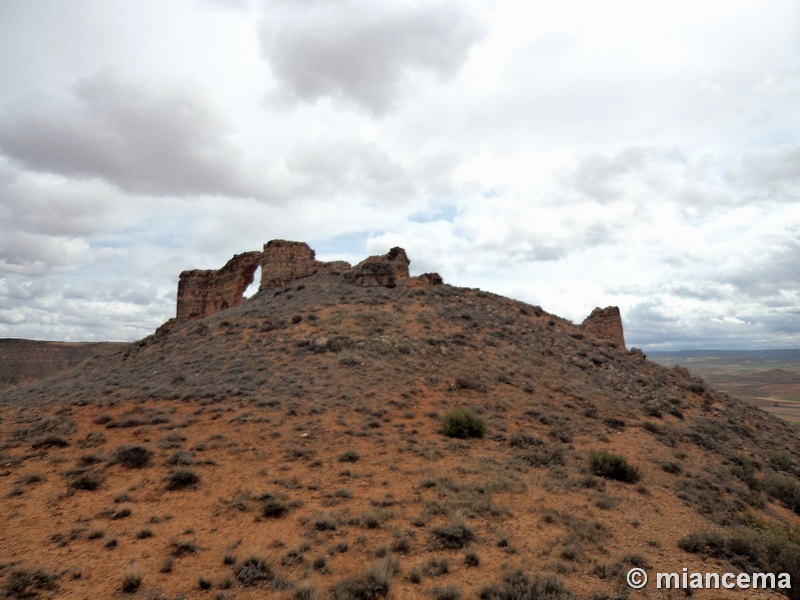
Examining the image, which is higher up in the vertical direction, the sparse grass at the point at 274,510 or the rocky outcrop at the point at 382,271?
the rocky outcrop at the point at 382,271

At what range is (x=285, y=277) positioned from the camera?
33594 millimetres

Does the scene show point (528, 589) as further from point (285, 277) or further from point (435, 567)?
point (285, 277)

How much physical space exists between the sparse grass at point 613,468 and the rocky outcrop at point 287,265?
80.0 ft

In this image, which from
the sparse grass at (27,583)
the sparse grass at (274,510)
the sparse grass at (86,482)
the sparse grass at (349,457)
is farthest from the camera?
the sparse grass at (349,457)

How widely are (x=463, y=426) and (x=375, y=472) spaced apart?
3.83 m

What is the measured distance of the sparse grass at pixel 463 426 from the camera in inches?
520

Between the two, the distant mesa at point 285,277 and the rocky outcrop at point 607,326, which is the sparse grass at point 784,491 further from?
the rocky outcrop at point 607,326

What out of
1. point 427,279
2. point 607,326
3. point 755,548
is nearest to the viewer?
point 755,548

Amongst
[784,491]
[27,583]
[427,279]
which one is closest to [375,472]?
[27,583]

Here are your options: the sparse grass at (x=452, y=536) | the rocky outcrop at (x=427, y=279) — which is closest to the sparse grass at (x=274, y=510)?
the sparse grass at (x=452, y=536)

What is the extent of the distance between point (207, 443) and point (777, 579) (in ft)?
39.4

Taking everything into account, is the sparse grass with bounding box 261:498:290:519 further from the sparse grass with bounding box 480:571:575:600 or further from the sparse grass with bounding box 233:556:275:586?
the sparse grass with bounding box 480:571:575:600

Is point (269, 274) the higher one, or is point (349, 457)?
point (269, 274)

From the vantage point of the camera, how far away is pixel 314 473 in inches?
400
